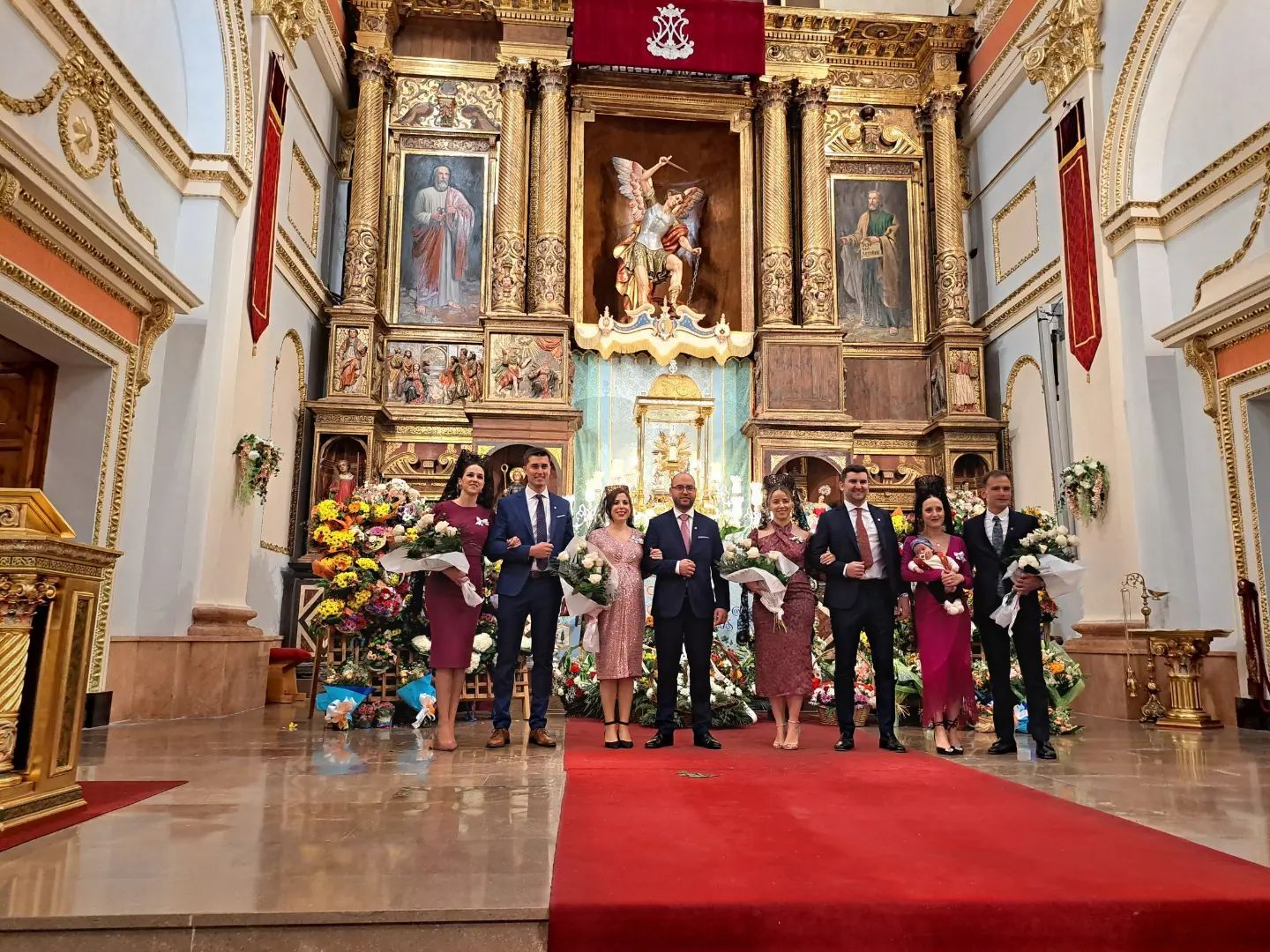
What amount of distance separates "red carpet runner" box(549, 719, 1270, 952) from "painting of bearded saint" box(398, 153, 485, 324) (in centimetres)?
985

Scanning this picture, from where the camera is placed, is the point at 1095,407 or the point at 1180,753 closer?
the point at 1180,753

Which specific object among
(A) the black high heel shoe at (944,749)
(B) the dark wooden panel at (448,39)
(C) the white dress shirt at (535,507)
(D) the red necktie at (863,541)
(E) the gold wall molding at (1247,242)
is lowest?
(A) the black high heel shoe at (944,749)

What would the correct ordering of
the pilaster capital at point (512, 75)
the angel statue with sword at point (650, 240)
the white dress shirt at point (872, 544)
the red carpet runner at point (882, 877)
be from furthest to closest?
the angel statue with sword at point (650, 240) → the pilaster capital at point (512, 75) → the white dress shirt at point (872, 544) → the red carpet runner at point (882, 877)

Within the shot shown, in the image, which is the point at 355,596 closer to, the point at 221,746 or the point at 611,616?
the point at 221,746

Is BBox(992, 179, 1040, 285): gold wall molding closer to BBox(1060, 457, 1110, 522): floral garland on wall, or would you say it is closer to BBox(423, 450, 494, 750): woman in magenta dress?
BBox(1060, 457, 1110, 522): floral garland on wall

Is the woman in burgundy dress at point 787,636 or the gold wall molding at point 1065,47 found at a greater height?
the gold wall molding at point 1065,47

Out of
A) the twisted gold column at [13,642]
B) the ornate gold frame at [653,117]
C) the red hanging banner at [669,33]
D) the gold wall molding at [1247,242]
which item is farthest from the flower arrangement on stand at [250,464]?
the gold wall molding at [1247,242]

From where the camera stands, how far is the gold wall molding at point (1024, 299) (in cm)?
1062

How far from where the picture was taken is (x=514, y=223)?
12.6m

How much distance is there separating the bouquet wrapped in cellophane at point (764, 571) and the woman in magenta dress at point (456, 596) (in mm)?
1486

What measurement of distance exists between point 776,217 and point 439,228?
15.7 ft

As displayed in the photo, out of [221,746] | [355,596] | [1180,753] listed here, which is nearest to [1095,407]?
[1180,753]

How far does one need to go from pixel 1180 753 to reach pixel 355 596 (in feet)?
18.6

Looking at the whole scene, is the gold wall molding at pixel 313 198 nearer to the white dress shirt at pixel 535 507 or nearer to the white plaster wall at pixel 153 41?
the white plaster wall at pixel 153 41
